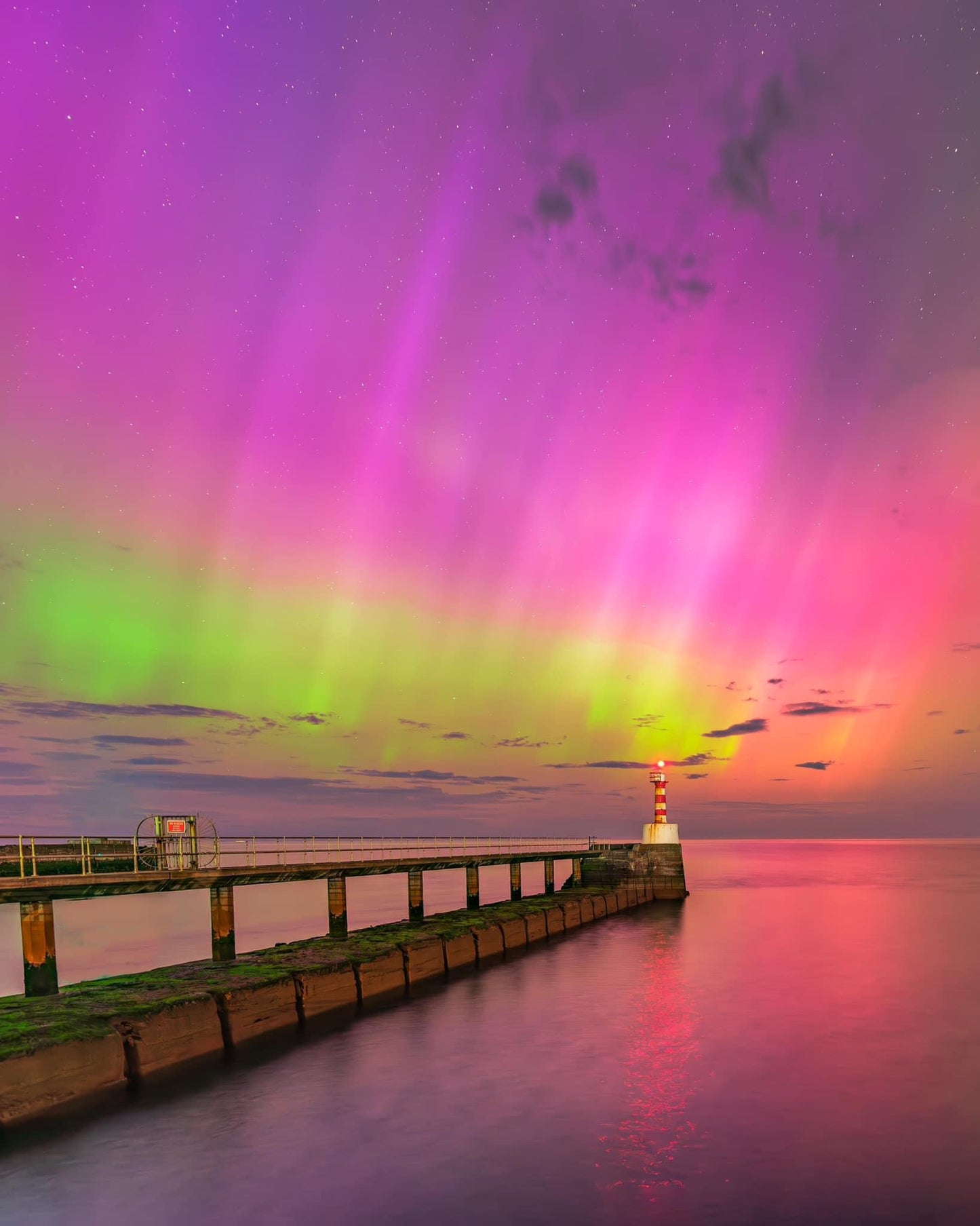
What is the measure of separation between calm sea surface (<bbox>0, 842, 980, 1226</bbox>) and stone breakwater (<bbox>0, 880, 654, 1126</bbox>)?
63 centimetres

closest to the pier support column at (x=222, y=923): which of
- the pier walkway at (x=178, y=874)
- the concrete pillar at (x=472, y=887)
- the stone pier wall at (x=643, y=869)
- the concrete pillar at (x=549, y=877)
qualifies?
the pier walkway at (x=178, y=874)

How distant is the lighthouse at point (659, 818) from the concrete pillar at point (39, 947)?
42718mm

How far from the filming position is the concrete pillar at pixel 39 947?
19.2 metres

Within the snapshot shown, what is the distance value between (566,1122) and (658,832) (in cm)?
4188

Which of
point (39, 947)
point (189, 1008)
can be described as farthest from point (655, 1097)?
point (39, 947)

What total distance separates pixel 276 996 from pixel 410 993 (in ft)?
24.0

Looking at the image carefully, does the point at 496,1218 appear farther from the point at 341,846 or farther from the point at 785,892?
the point at 785,892

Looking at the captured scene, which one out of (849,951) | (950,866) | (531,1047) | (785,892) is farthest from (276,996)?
(950,866)

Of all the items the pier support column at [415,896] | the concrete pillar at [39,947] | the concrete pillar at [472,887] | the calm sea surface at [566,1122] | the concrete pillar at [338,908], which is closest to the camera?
the calm sea surface at [566,1122]

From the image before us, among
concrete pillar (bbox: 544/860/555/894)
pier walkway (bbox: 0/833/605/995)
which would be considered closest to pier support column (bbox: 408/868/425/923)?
pier walkway (bbox: 0/833/605/995)

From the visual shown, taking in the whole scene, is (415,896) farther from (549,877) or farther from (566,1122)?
(549,877)

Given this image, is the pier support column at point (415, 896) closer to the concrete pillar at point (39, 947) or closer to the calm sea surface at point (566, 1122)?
the calm sea surface at point (566, 1122)

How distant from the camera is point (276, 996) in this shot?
20.7m

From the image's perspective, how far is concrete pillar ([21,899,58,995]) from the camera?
19.2m
